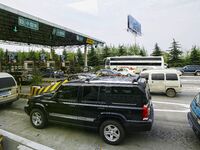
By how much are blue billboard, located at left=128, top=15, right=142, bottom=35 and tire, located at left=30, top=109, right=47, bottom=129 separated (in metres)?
39.9

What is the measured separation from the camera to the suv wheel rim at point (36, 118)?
575 cm

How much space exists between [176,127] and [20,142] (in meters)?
5.14

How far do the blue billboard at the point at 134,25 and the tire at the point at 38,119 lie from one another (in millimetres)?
39917

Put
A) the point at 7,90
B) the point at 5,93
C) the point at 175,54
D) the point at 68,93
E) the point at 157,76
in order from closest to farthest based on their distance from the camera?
the point at 68,93 → the point at 5,93 → the point at 7,90 → the point at 157,76 → the point at 175,54

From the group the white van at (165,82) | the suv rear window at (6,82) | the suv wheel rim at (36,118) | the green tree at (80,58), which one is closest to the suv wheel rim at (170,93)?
the white van at (165,82)

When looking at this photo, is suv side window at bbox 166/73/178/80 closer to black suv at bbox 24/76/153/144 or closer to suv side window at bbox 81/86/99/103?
black suv at bbox 24/76/153/144

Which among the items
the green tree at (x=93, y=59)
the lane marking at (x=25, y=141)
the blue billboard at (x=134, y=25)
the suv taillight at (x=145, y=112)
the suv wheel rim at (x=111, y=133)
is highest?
the blue billboard at (x=134, y=25)

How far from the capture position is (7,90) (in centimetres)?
793

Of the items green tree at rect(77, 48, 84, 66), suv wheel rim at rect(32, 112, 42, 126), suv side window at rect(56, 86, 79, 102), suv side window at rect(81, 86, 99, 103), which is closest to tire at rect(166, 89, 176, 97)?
suv side window at rect(81, 86, 99, 103)

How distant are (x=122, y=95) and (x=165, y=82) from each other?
7416mm

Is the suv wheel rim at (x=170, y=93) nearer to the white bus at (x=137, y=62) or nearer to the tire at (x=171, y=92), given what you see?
the tire at (x=171, y=92)

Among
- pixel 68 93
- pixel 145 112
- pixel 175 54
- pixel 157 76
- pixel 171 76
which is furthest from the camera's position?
pixel 175 54

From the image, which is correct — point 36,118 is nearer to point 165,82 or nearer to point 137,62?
point 165,82

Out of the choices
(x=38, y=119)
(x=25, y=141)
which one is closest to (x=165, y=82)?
(x=38, y=119)
